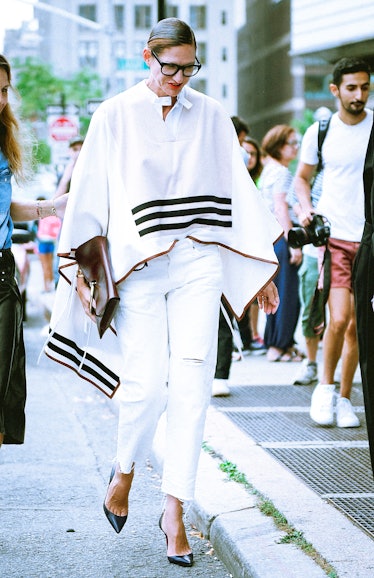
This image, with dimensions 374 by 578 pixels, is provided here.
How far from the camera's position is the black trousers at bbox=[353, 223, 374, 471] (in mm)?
4383

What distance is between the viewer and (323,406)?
251 inches

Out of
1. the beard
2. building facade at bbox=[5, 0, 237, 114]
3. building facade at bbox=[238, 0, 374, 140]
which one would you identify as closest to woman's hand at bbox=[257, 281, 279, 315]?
the beard

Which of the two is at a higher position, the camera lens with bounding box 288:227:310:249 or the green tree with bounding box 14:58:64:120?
the green tree with bounding box 14:58:64:120

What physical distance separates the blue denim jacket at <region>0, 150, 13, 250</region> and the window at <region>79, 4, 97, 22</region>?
11883 cm

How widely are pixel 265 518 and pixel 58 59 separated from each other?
120929 mm

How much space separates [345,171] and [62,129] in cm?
2224

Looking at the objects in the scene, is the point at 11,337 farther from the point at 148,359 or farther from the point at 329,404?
the point at 329,404

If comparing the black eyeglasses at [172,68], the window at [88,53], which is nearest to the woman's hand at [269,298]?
the black eyeglasses at [172,68]

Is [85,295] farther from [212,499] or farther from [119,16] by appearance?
[119,16]

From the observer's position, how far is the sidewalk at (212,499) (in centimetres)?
400

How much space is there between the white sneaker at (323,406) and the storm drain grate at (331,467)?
58 centimetres

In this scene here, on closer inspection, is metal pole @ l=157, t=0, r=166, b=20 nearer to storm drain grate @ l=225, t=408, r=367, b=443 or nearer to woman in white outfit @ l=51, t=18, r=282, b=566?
storm drain grate @ l=225, t=408, r=367, b=443

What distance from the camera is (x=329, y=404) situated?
6371mm

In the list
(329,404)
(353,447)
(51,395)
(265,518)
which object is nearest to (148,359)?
(265,518)
